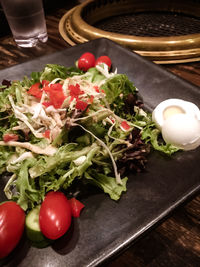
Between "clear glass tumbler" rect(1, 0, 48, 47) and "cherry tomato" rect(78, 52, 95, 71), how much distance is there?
1213 millimetres

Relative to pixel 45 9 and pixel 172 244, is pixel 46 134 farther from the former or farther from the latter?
pixel 45 9

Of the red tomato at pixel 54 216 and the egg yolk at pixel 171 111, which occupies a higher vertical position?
the egg yolk at pixel 171 111

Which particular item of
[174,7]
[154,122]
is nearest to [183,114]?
[154,122]

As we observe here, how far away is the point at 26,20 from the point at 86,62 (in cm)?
135

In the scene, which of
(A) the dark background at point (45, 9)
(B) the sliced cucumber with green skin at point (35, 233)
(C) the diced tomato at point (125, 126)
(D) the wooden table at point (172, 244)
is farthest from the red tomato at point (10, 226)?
(A) the dark background at point (45, 9)

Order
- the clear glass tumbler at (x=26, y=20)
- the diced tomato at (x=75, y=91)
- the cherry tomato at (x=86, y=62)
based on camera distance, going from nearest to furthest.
→ the diced tomato at (x=75, y=91), the cherry tomato at (x=86, y=62), the clear glass tumbler at (x=26, y=20)

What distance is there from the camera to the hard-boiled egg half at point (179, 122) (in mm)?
1856

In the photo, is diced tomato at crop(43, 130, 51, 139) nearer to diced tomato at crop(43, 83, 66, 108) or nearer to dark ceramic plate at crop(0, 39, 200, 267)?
diced tomato at crop(43, 83, 66, 108)

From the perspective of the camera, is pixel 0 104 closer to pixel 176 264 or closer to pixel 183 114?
pixel 183 114

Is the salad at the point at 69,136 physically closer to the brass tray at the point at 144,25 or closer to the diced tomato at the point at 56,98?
the diced tomato at the point at 56,98

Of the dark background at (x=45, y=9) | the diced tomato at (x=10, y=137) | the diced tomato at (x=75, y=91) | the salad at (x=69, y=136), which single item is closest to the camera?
the salad at (x=69, y=136)

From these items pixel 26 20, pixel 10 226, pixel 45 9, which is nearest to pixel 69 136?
pixel 10 226

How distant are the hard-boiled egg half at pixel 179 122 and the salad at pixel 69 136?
0.08 m

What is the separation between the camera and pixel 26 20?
11.1 ft
